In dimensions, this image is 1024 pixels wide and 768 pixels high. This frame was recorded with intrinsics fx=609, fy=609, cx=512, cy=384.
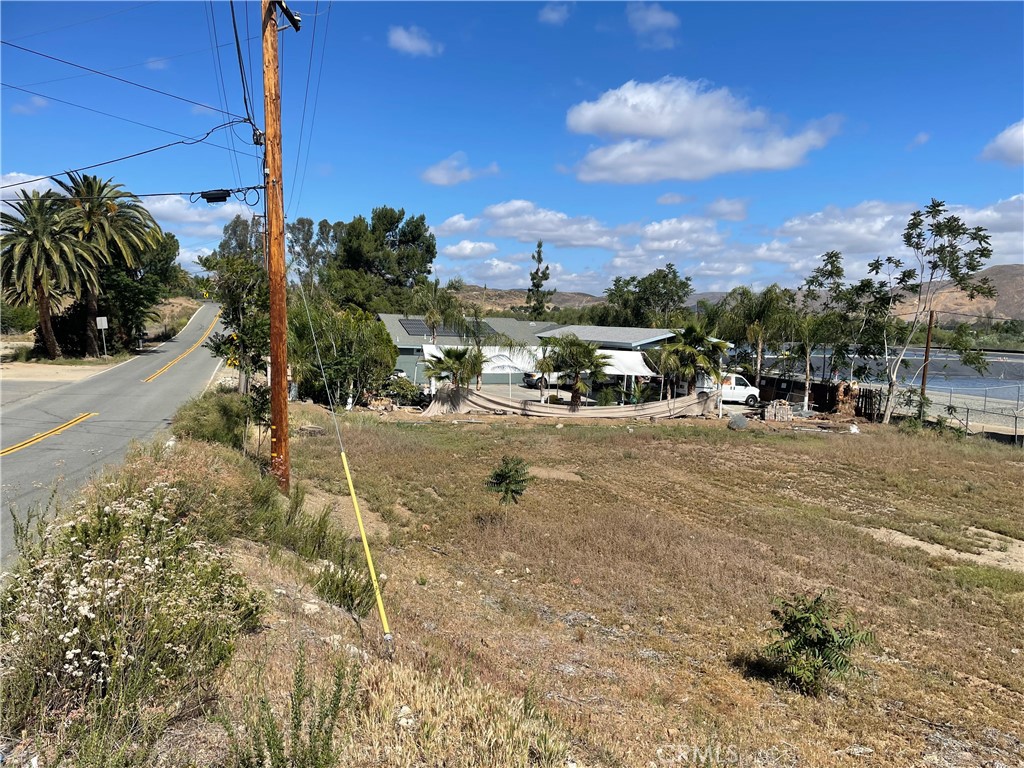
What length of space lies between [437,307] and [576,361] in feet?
33.1

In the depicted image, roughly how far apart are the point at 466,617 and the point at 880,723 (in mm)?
4649

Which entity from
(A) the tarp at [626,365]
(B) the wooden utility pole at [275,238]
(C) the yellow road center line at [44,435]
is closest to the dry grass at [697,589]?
(B) the wooden utility pole at [275,238]

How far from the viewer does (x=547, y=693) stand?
5.69 metres

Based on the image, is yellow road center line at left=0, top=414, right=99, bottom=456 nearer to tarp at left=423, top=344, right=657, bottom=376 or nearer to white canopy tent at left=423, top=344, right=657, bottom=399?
white canopy tent at left=423, top=344, right=657, bottom=399

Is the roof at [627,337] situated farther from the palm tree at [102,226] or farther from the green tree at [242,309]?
the palm tree at [102,226]

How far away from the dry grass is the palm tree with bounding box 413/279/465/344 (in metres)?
14.8

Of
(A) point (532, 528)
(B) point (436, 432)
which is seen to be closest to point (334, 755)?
(A) point (532, 528)

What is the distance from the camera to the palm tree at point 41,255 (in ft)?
102

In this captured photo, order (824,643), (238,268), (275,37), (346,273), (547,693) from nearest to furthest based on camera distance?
(547,693)
(824,643)
(275,37)
(238,268)
(346,273)

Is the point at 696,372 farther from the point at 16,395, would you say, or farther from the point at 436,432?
the point at 16,395

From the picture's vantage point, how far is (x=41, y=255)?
3106 centimetres

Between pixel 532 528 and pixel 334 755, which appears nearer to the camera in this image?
pixel 334 755

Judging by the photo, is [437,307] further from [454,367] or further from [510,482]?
[510,482]

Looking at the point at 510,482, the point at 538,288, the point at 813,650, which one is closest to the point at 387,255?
the point at 538,288
